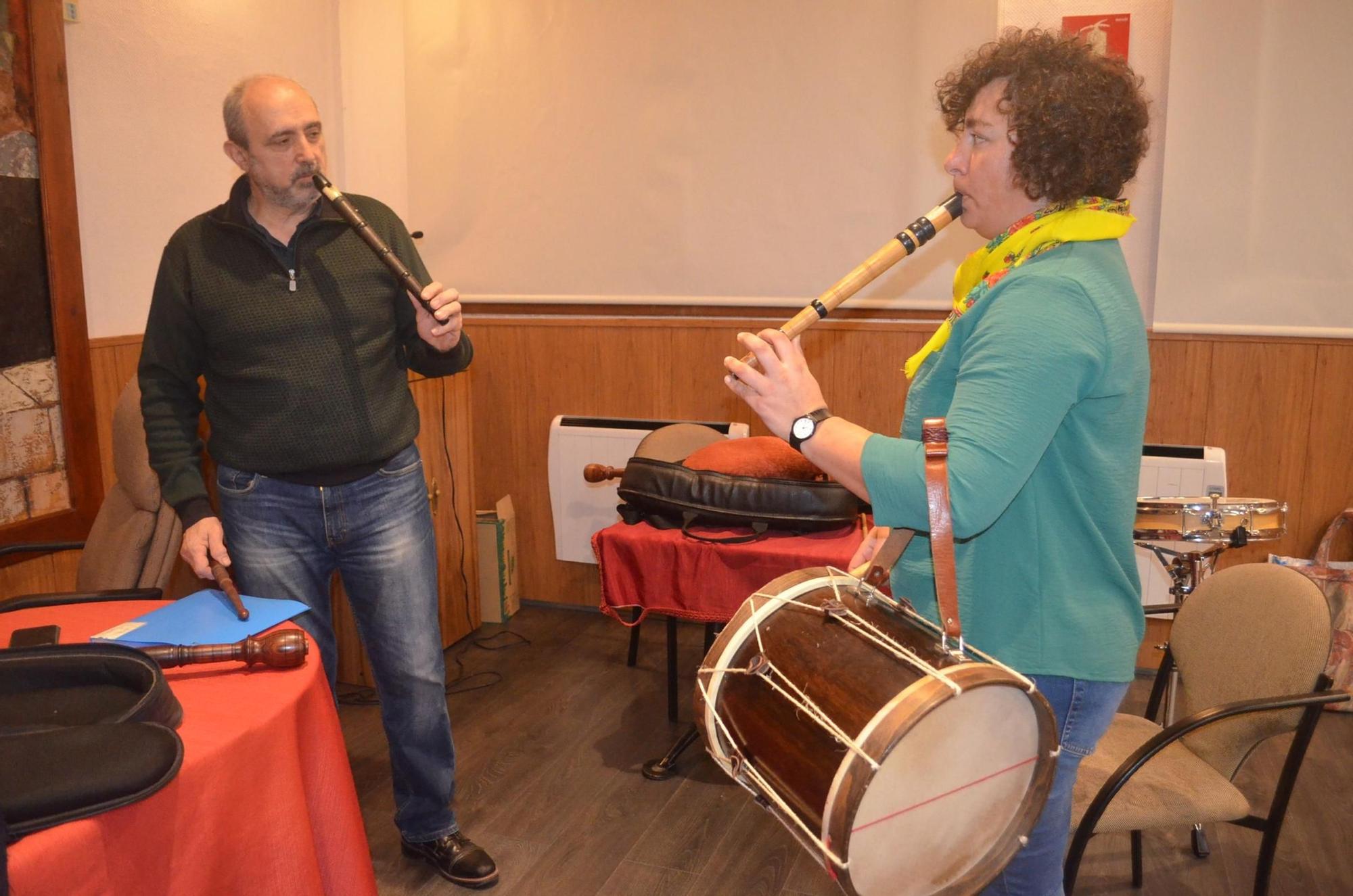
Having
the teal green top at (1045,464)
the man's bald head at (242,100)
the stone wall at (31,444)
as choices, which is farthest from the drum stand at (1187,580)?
the stone wall at (31,444)

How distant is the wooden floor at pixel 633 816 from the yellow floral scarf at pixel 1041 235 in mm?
1459

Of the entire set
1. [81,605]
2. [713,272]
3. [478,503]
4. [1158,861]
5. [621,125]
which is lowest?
[1158,861]

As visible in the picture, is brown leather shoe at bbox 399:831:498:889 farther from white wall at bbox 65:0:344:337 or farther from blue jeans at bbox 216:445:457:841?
white wall at bbox 65:0:344:337

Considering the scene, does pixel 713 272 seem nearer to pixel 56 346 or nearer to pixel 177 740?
pixel 56 346

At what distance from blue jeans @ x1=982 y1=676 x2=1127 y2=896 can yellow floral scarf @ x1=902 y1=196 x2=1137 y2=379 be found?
0.45 meters

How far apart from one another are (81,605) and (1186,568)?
2184 mm

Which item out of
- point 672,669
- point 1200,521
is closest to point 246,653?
point 672,669

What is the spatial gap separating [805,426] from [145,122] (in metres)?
2.52

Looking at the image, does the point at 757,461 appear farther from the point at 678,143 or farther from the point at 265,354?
the point at 678,143

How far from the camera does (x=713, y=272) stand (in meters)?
3.59

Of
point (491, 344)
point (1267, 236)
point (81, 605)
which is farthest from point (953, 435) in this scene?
point (491, 344)

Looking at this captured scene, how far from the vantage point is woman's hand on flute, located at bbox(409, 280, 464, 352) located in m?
1.95

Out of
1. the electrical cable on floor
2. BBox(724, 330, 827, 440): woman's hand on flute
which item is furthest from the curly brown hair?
the electrical cable on floor

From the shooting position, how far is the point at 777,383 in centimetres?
128
